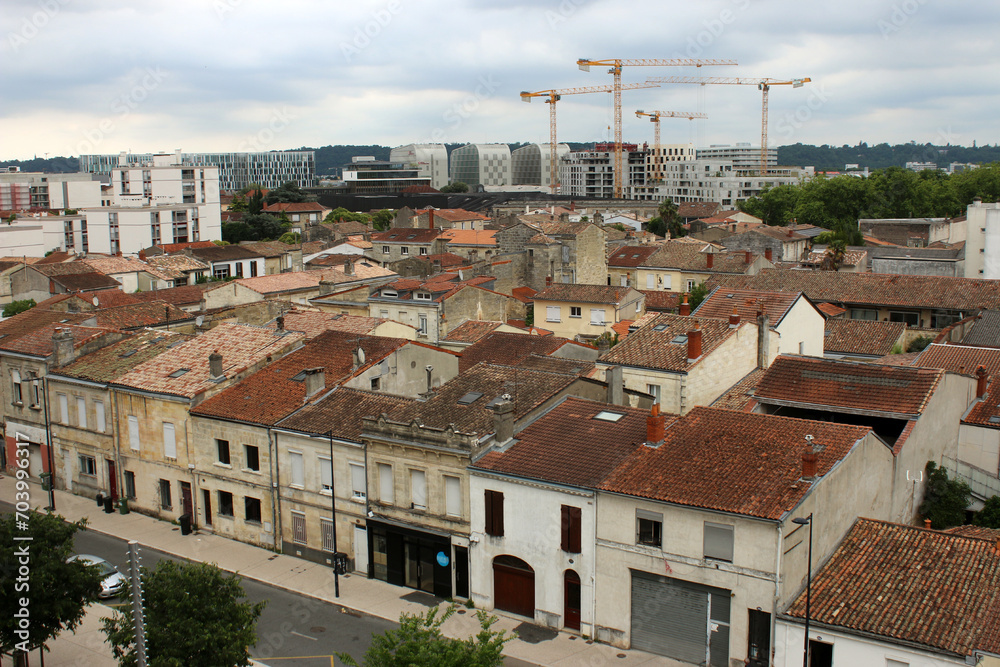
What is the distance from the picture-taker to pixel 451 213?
126 m

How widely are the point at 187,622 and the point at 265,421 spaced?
13.6 m

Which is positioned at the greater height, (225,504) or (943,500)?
(943,500)

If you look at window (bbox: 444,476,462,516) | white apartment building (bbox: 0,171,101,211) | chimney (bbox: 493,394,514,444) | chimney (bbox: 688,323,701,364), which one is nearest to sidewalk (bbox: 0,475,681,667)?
window (bbox: 444,476,462,516)

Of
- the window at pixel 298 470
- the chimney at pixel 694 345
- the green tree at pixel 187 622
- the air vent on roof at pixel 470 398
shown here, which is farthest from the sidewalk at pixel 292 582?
the chimney at pixel 694 345

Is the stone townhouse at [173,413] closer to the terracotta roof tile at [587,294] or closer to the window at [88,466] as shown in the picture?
the window at [88,466]

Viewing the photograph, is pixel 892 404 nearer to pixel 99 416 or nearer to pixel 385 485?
pixel 385 485

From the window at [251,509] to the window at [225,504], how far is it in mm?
945

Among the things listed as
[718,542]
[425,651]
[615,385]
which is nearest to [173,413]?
[615,385]

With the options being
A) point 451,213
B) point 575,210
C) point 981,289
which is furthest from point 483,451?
point 575,210

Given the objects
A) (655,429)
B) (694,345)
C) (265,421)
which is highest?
(694,345)

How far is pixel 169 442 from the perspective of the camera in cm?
3600

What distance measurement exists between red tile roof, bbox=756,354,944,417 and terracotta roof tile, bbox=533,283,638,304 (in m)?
27.4

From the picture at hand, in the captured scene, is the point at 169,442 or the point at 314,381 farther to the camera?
the point at 169,442

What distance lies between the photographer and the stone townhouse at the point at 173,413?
3531 centimetres
